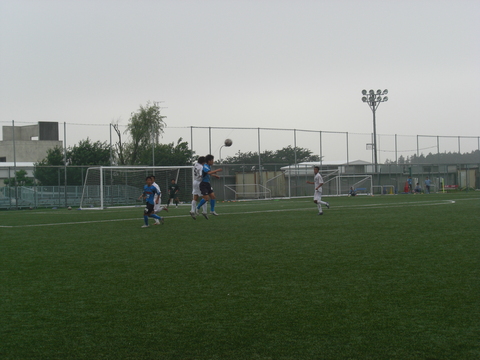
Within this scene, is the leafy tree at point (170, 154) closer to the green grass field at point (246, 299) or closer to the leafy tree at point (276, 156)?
the leafy tree at point (276, 156)

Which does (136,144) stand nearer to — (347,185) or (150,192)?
(347,185)

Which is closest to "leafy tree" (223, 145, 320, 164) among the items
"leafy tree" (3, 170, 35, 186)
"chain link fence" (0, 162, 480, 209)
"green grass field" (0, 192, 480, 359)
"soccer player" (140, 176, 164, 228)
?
"chain link fence" (0, 162, 480, 209)

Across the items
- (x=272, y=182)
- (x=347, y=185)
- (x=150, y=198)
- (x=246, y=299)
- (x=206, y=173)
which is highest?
(x=206, y=173)

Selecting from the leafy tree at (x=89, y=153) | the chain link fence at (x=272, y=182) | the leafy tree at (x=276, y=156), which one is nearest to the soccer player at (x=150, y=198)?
the chain link fence at (x=272, y=182)

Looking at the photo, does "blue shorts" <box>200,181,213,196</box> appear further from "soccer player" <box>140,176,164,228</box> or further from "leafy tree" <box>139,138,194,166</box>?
"leafy tree" <box>139,138,194,166</box>

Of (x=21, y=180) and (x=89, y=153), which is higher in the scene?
(x=89, y=153)

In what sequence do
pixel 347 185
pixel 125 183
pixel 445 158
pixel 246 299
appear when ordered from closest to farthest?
pixel 246 299, pixel 125 183, pixel 347 185, pixel 445 158

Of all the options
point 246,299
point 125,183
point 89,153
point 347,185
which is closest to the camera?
point 246,299

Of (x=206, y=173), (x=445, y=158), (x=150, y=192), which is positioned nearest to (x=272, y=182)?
(x=445, y=158)

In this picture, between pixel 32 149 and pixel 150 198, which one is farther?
pixel 32 149

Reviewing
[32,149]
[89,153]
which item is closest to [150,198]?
[89,153]

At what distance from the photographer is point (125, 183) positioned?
1369 inches

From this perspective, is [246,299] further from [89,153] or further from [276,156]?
[276,156]

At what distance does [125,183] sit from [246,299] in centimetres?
3035
